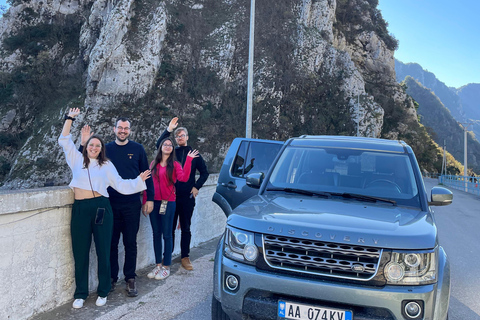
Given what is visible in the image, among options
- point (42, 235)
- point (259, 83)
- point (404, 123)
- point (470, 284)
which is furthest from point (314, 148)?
point (404, 123)

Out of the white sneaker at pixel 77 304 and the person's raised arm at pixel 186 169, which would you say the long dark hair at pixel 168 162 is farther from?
the white sneaker at pixel 77 304

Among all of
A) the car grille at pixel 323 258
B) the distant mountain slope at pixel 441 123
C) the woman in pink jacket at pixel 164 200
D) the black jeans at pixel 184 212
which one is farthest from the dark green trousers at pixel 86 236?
the distant mountain slope at pixel 441 123

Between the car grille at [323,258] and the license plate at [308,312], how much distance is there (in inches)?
8.8

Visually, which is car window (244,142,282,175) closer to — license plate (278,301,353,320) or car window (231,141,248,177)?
car window (231,141,248,177)

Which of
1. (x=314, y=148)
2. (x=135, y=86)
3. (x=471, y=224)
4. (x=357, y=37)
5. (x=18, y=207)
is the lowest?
(x=471, y=224)

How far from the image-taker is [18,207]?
11.2 ft

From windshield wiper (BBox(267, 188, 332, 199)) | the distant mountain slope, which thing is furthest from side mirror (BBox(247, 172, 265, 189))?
the distant mountain slope

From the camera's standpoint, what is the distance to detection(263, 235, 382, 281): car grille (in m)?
2.49

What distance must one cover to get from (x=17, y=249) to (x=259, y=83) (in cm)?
4759

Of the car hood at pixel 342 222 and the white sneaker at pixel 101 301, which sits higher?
the car hood at pixel 342 222

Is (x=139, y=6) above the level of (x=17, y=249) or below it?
above

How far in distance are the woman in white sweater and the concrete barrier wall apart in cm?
15

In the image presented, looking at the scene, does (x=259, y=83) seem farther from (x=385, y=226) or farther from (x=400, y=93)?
(x=385, y=226)

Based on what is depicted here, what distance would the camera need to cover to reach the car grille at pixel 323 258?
2.49m
